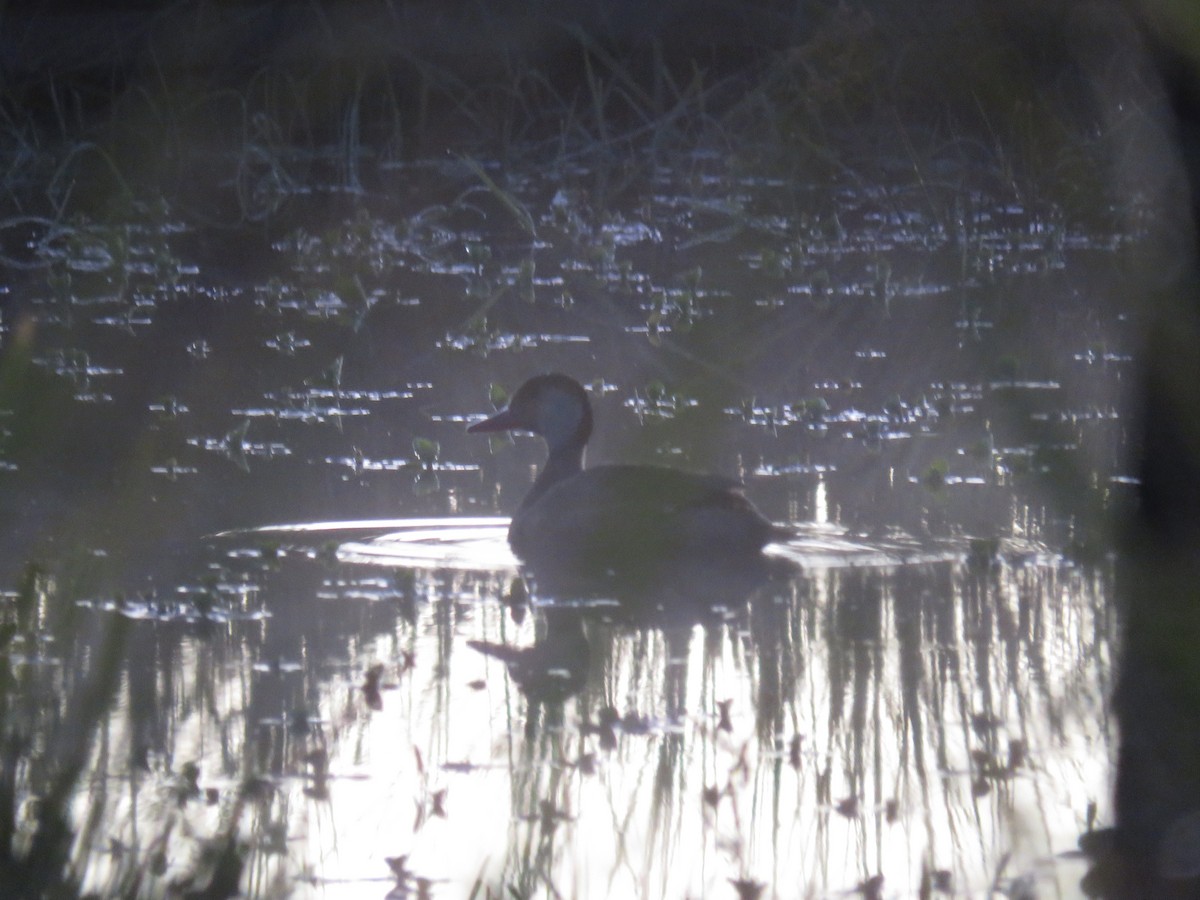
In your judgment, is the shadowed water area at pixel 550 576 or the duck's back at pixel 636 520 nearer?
the shadowed water area at pixel 550 576

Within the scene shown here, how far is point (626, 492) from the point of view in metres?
7.28

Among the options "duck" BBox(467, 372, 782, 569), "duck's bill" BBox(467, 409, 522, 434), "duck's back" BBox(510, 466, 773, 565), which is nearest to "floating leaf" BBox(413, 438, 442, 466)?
"duck's bill" BBox(467, 409, 522, 434)

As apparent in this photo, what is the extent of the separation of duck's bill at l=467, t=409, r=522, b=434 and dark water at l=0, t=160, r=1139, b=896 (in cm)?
27

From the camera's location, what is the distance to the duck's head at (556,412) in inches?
331

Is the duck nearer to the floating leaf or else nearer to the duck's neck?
the duck's neck

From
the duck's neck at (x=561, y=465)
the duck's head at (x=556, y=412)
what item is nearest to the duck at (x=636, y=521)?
the duck's neck at (x=561, y=465)

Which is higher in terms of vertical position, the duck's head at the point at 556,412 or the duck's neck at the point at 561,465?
the duck's head at the point at 556,412

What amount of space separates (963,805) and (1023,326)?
7.78 metres

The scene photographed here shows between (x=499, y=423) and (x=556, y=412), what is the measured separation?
0.83 ft

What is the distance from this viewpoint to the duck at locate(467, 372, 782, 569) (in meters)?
7.11

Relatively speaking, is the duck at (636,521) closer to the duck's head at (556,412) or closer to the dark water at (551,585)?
the dark water at (551,585)

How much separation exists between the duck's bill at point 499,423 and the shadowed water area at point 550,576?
23 centimetres

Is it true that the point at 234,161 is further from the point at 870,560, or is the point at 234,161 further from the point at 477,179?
the point at 870,560

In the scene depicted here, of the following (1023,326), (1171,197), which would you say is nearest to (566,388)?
(1023,326)
